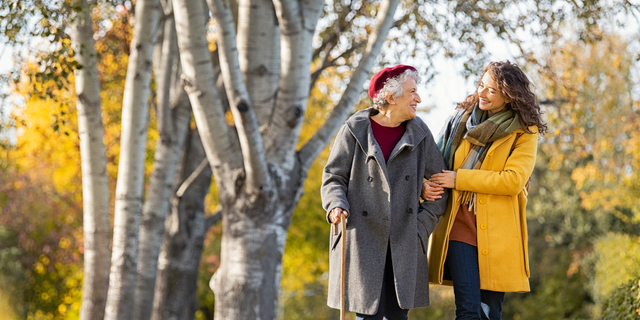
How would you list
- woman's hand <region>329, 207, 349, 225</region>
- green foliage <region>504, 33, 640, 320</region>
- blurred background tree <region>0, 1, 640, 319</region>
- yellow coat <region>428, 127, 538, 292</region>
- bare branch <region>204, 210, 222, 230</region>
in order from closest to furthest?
woman's hand <region>329, 207, 349, 225</region>, yellow coat <region>428, 127, 538, 292</region>, bare branch <region>204, 210, 222, 230</region>, blurred background tree <region>0, 1, 640, 319</region>, green foliage <region>504, 33, 640, 320</region>

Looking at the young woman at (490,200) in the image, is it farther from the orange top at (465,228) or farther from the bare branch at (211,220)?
the bare branch at (211,220)

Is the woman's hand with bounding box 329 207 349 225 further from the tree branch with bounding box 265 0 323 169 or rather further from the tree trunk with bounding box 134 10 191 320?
the tree trunk with bounding box 134 10 191 320

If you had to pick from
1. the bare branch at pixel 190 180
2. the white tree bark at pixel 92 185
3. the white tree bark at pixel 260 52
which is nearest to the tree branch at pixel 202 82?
the white tree bark at pixel 260 52

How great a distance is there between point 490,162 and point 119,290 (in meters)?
4.40

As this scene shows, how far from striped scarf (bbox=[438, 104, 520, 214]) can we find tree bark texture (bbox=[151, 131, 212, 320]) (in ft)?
16.8

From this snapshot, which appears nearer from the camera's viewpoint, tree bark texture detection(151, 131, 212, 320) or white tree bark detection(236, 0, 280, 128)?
white tree bark detection(236, 0, 280, 128)

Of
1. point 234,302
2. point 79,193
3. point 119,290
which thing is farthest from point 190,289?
point 79,193

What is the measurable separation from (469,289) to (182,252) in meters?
5.69

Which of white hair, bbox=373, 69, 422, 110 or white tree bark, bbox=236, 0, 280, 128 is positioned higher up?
white tree bark, bbox=236, 0, 280, 128

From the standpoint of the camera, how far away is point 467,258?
348cm

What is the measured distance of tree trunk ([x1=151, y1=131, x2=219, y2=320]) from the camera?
8.40 meters

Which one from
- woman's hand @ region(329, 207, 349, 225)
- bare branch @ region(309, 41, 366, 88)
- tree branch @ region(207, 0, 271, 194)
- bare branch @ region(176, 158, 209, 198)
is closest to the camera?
woman's hand @ region(329, 207, 349, 225)

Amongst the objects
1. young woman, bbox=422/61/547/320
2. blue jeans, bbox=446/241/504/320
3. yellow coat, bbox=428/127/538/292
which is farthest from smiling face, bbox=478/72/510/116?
blue jeans, bbox=446/241/504/320

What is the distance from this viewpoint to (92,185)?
6484mm
